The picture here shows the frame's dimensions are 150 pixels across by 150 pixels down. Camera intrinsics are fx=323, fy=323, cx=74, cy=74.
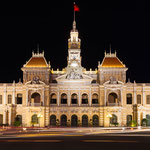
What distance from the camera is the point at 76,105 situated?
8100cm

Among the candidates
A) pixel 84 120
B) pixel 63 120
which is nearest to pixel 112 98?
pixel 84 120

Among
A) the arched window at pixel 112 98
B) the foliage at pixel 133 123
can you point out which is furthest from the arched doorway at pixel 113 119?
the arched window at pixel 112 98

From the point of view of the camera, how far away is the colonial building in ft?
262

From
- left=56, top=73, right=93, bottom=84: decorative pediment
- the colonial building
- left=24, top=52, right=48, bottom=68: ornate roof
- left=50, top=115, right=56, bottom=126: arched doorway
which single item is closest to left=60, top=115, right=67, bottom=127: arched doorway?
the colonial building

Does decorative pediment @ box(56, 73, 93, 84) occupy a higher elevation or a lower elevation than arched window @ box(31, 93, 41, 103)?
higher

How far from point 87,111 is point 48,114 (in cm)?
975

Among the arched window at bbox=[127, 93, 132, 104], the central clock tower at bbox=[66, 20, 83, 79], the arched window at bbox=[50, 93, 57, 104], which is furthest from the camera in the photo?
the arched window at bbox=[127, 93, 132, 104]

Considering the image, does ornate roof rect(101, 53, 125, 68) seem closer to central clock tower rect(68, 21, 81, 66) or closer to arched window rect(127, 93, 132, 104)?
central clock tower rect(68, 21, 81, 66)

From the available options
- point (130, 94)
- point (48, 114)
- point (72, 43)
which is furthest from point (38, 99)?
point (130, 94)

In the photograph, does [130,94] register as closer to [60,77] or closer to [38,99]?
[60,77]

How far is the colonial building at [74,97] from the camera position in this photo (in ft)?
262

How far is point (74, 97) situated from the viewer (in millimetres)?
83500

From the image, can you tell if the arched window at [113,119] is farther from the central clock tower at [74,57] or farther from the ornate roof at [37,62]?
the ornate roof at [37,62]

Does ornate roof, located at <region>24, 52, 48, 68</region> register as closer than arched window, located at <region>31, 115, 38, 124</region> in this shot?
No
